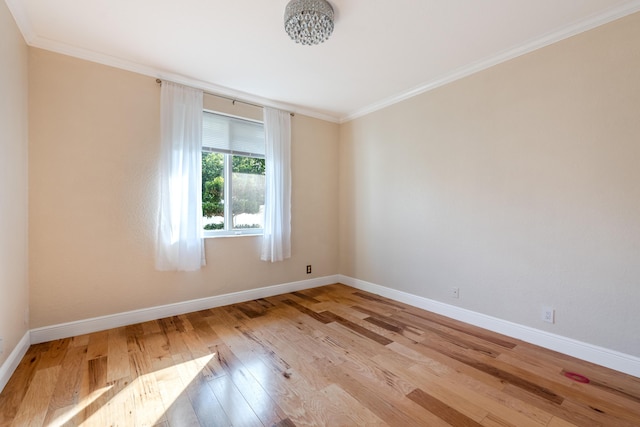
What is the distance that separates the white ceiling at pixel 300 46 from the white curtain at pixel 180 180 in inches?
11.9

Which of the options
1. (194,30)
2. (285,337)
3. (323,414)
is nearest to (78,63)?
(194,30)

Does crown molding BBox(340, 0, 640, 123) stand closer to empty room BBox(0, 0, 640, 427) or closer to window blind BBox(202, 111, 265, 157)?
empty room BBox(0, 0, 640, 427)

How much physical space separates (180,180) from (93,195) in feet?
2.47

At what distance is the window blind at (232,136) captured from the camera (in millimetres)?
3287

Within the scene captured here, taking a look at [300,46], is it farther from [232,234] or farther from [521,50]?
[232,234]

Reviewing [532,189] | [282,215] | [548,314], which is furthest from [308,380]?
[532,189]

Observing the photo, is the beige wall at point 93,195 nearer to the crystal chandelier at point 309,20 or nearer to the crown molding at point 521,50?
the crystal chandelier at point 309,20

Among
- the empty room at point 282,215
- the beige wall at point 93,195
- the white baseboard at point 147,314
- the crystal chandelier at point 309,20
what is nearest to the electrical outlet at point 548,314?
the empty room at point 282,215

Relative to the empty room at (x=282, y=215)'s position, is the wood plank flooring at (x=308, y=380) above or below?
below

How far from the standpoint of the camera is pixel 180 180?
296 cm

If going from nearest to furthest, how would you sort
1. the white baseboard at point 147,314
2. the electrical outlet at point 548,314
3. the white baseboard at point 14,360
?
the white baseboard at point 14,360 → the electrical outlet at point 548,314 → the white baseboard at point 147,314

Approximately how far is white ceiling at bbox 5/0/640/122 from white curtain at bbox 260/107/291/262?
0.57 metres

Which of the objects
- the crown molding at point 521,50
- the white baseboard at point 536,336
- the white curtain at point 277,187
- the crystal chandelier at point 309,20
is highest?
the crown molding at point 521,50

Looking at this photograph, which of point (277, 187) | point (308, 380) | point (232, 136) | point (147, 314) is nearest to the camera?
point (308, 380)
